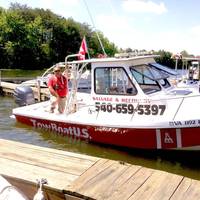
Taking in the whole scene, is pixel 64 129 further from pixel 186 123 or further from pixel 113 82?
pixel 186 123

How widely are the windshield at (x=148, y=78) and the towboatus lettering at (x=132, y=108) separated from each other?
537mm

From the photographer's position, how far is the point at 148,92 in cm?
910

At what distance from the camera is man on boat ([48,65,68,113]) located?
1087cm

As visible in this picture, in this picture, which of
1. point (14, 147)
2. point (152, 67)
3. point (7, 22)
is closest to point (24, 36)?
point (7, 22)

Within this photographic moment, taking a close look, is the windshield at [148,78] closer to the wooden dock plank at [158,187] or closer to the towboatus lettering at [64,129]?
the towboatus lettering at [64,129]

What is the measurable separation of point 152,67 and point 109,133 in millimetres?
2173

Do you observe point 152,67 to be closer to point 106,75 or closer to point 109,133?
point 106,75

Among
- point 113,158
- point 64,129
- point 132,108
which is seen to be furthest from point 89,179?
point 64,129

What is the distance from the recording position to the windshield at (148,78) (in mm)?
9172

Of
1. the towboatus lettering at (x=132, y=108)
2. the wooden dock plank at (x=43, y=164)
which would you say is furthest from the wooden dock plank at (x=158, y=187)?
the towboatus lettering at (x=132, y=108)

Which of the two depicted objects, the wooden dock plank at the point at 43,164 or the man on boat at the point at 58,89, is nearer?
the wooden dock plank at the point at 43,164

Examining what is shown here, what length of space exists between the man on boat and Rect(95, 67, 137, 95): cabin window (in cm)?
171

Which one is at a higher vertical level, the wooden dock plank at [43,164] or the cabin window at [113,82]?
the cabin window at [113,82]

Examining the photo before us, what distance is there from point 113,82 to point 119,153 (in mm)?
1819
